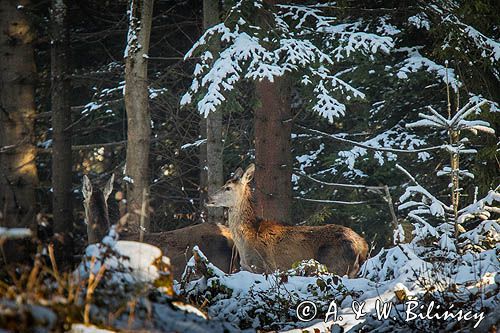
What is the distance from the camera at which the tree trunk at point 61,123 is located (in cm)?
1171

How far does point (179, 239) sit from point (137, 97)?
2.35 metres

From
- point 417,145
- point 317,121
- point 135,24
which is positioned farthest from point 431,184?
point 135,24

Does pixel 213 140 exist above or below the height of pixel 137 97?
below

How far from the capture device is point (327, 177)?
18.3m

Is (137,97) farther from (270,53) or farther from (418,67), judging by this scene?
(418,67)

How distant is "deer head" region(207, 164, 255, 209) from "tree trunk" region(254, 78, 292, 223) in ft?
8.04

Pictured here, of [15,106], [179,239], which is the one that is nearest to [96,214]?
[179,239]

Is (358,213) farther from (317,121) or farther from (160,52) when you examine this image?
(160,52)

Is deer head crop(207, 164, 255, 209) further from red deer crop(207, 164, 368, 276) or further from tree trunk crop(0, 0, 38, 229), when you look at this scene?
tree trunk crop(0, 0, 38, 229)

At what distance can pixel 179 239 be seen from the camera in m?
11.7

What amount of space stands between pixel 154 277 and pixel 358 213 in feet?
46.4

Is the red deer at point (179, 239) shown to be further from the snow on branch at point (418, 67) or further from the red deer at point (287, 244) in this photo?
the snow on branch at point (418, 67)

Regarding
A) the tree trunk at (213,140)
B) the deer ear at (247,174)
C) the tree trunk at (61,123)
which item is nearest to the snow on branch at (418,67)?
the tree trunk at (213,140)

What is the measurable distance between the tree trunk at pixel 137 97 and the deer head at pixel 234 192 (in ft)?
4.07
